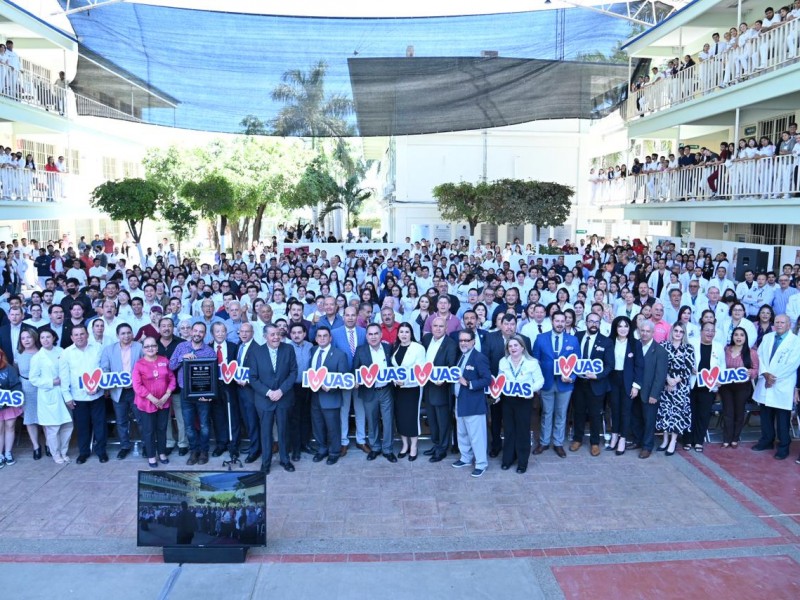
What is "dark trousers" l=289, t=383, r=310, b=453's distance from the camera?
8336 mm

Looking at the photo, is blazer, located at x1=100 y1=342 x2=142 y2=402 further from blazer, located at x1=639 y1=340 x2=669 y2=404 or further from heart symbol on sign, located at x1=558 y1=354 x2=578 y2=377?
blazer, located at x1=639 y1=340 x2=669 y2=404

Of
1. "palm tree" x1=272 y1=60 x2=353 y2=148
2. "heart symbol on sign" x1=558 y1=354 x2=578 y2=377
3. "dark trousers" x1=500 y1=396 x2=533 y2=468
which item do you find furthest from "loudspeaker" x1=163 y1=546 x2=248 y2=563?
"palm tree" x1=272 y1=60 x2=353 y2=148

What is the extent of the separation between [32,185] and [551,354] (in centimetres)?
1696

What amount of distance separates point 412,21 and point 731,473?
44.8 ft

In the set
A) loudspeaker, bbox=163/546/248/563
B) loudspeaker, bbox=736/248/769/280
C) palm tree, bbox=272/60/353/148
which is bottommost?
loudspeaker, bbox=163/546/248/563

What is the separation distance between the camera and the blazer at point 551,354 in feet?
26.7

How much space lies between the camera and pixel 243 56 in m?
16.5

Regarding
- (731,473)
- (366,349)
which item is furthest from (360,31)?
(731,473)

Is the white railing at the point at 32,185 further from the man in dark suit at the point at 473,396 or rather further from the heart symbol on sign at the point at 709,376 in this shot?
the heart symbol on sign at the point at 709,376

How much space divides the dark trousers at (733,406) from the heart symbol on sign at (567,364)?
2.12 metres

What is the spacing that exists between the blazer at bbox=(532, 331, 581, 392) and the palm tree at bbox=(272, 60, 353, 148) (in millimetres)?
10169

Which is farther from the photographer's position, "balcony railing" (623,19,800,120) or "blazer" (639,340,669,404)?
"balcony railing" (623,19,800,120)

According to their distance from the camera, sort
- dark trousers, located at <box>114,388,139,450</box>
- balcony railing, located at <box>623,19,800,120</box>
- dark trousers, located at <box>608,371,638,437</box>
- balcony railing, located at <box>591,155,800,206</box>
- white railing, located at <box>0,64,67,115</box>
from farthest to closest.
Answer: white railing, located at <box>0,64,67,115</box> < balcony railing, located at <box>623,19,800,120</box> < balcony railing, located at <box>591,155,800,206</box> < dark trousers, located at <box>608,371,638,437</box> < dark trousers, located at <box>114,388,139,450</box>

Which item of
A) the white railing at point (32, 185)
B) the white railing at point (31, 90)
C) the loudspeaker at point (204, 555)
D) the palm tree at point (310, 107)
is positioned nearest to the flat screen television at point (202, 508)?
the loudspeaker at point (204, 555)
